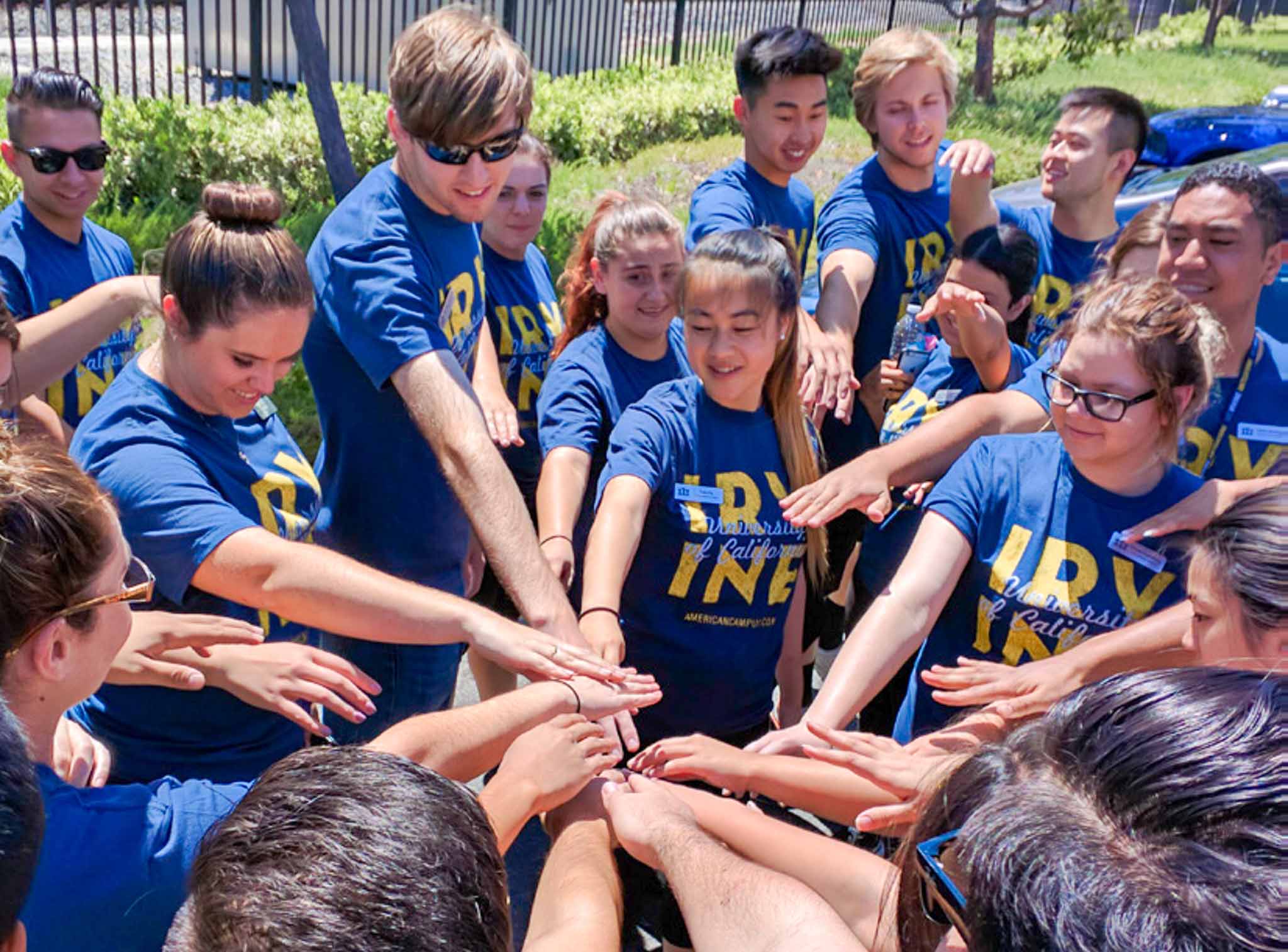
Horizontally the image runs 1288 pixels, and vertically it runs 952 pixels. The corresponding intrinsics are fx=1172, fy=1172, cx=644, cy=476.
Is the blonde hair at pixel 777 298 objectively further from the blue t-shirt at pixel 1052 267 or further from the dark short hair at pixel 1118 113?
the dark short hair at pixel 1118 113

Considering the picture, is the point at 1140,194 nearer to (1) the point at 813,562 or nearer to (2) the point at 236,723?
(1) the point at 813,562

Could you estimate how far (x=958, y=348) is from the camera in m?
3.45

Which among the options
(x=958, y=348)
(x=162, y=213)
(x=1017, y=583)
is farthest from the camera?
(x=162, y=213)

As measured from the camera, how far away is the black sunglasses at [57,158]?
3.80m

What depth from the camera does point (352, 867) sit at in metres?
1.24

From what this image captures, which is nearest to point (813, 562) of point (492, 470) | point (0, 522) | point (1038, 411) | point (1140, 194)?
point (1038, 411)

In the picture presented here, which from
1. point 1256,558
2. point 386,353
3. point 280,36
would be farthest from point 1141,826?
point 280,36

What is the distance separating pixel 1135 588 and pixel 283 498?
1.81m

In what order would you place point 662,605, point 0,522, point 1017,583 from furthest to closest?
point 662,605
point 1017,583
point 0,522

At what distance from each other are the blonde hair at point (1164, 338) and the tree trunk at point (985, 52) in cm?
1631

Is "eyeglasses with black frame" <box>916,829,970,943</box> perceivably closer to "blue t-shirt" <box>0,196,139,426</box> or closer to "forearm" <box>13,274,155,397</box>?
"forearm" <box>13,274,155,397</box>

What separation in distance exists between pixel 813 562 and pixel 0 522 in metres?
Answer: 2.06

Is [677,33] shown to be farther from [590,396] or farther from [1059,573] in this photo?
[1059,573]

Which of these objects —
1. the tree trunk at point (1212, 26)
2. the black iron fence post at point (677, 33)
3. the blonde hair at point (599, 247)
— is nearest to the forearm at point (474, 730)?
A: the blonde hair at point (599, 247)
